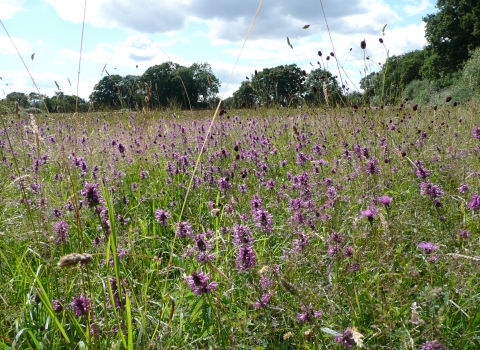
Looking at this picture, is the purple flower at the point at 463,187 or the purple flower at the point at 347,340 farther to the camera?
the purple flower at the point at 463,187

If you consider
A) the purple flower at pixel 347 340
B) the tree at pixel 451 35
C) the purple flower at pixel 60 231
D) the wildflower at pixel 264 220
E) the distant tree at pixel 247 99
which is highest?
the tree at pixel 451 35

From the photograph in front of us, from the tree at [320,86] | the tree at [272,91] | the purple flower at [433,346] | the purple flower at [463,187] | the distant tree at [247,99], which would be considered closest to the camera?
the purple flower at [433,346]

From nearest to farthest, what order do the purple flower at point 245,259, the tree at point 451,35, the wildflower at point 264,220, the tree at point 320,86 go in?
1. the purple flower at point 245,259
2. the wildflower at point 264,220
3. the tree at point 320,86
4. the tree at point 451,35

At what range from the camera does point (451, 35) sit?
32656mm

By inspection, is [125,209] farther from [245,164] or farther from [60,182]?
[245,164]

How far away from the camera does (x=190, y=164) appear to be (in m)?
4.19

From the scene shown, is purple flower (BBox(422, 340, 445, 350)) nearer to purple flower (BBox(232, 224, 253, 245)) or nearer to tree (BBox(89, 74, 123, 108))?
purple flower (BBox(232, 224, 253, 245))

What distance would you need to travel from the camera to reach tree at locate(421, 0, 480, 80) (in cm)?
3122

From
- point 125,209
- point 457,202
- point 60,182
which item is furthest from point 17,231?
point 457,202

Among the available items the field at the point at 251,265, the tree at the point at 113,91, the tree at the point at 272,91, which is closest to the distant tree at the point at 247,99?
the tree at the point at 272,91

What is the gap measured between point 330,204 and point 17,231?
2.02 meters

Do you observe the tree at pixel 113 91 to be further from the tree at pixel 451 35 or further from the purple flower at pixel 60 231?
the tree at pixel 451 35

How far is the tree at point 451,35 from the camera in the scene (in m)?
31.2

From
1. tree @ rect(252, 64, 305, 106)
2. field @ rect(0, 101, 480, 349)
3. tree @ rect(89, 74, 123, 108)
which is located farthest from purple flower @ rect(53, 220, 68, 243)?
tree @ rect(252, 64, 305, 106)
